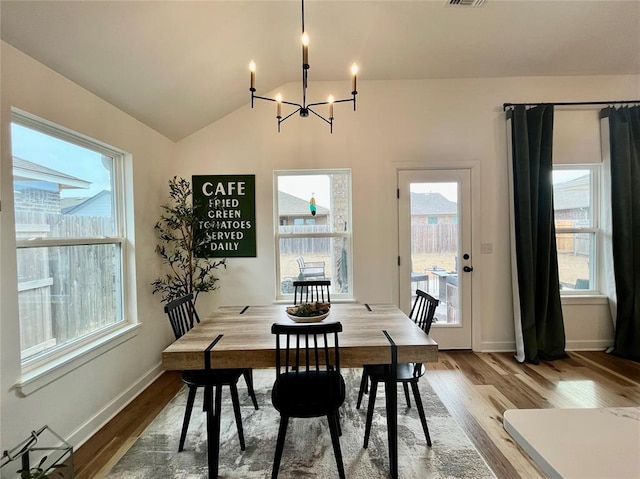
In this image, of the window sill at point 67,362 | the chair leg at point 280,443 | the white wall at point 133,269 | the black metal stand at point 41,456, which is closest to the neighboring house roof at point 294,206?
the white wall at point 133,269

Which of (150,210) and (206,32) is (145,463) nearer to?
(150,210)

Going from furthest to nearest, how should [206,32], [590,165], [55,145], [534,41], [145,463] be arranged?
1. [590,165]
2. [534,41]
3. [206,32]
4. [55,145]
5. [145,463]

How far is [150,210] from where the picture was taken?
2977mm

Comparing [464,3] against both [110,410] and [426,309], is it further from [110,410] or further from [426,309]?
[110,410]

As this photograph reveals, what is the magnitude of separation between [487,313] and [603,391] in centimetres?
110

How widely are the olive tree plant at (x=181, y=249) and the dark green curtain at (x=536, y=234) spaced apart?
10.5 ft

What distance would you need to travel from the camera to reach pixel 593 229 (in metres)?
3.47

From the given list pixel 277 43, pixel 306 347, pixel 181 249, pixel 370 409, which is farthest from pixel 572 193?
pixel 181 249

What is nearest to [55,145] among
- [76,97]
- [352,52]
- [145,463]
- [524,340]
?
[76,97]

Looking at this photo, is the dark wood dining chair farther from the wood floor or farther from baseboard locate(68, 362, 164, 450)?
baseboard locate(68, 362, 164, 450)

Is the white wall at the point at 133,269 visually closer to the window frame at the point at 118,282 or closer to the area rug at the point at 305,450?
the window frame at the point at 118,282

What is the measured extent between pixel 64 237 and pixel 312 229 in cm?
220

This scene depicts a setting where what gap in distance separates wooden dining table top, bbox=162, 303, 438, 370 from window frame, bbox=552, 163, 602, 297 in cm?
272

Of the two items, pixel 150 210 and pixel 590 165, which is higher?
pixel 590 165
